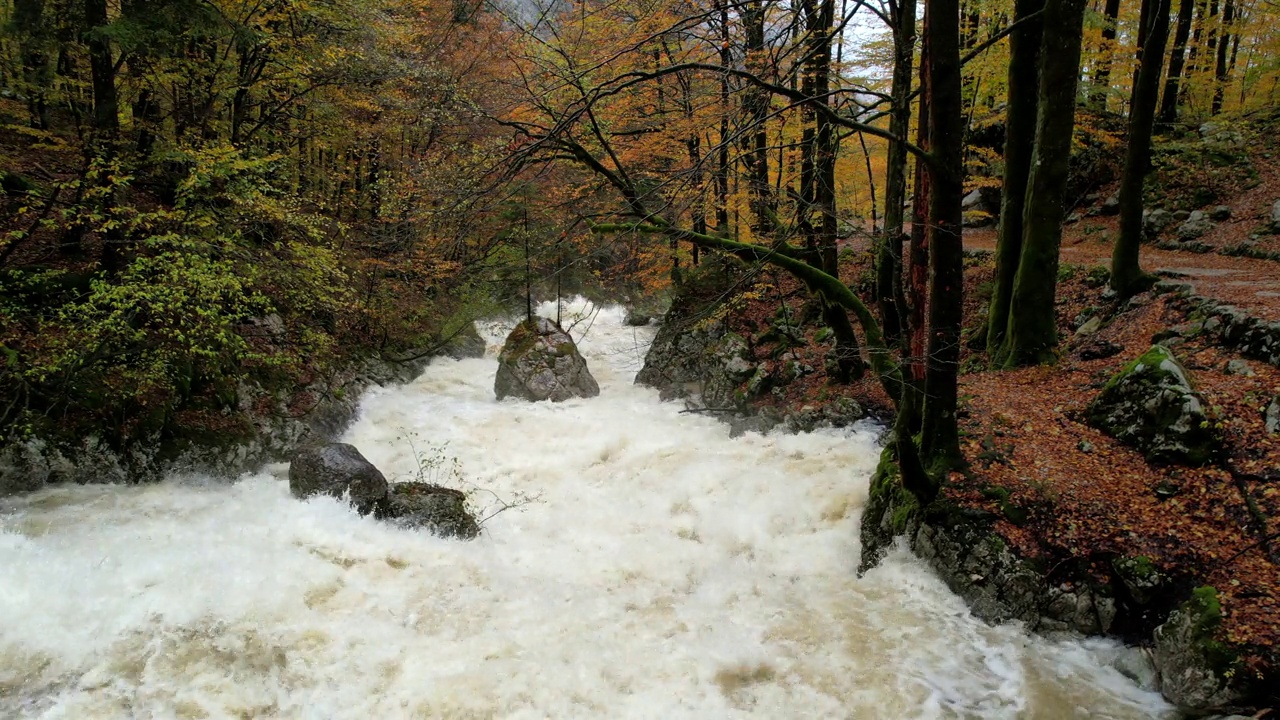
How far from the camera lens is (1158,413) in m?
5.77

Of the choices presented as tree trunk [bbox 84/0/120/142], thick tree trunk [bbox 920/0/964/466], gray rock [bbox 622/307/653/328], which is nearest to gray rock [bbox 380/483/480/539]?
thick tree trunk [bbox 920/0/964/466]

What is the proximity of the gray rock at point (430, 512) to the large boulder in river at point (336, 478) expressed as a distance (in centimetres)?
21

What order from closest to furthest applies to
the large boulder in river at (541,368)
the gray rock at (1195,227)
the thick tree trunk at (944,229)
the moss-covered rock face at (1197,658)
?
the moss-covered rock face at (1197,658)
the thick tree trunk at (944,229)
the gray rock at (1195,227)
the large boulder in river at (541,368)

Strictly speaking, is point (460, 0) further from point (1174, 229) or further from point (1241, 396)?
point (1174, 229)

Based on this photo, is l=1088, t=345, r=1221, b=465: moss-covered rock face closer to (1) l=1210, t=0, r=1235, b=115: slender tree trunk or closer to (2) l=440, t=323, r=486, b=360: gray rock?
(2) l=440, t=323, r=486, b=360: gray rock

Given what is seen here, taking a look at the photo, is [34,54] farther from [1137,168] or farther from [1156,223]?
[1156,223]

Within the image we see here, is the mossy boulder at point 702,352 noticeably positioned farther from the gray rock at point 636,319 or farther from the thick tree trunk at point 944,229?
the gray rock at point 636,319

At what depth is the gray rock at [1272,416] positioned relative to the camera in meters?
5.14

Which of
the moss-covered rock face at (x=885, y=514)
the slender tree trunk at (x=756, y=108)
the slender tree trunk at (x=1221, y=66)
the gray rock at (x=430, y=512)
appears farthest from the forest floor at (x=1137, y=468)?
the slender tree trunk at (x=1221, y=66)

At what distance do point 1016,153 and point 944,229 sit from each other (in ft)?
16.0

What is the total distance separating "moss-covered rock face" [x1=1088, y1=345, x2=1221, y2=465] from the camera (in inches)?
212

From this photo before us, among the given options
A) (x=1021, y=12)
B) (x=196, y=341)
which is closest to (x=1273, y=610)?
(x=1021, y=12)

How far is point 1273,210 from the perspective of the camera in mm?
11867

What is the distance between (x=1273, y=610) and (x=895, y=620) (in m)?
2.52
